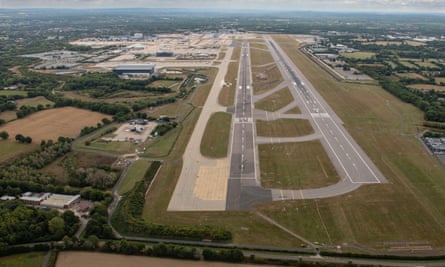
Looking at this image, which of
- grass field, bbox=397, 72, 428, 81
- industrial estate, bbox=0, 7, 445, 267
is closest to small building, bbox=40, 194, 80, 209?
industrial estate, bbox=0, 7, 445, 267

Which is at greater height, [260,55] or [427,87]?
[260,55]

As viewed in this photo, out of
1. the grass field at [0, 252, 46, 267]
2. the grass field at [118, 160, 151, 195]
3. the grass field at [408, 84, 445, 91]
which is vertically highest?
the grass field at [408, 84, 445, 91]

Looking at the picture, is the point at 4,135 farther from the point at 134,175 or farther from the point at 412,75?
the point at 412,75

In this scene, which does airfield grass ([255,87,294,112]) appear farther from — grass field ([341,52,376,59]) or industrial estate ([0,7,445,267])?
grass field ([341,52,376,59])

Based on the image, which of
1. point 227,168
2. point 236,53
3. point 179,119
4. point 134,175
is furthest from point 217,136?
point 236,53

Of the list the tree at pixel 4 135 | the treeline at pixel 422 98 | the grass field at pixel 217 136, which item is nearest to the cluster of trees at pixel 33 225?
the grass field at pixel 217 136
